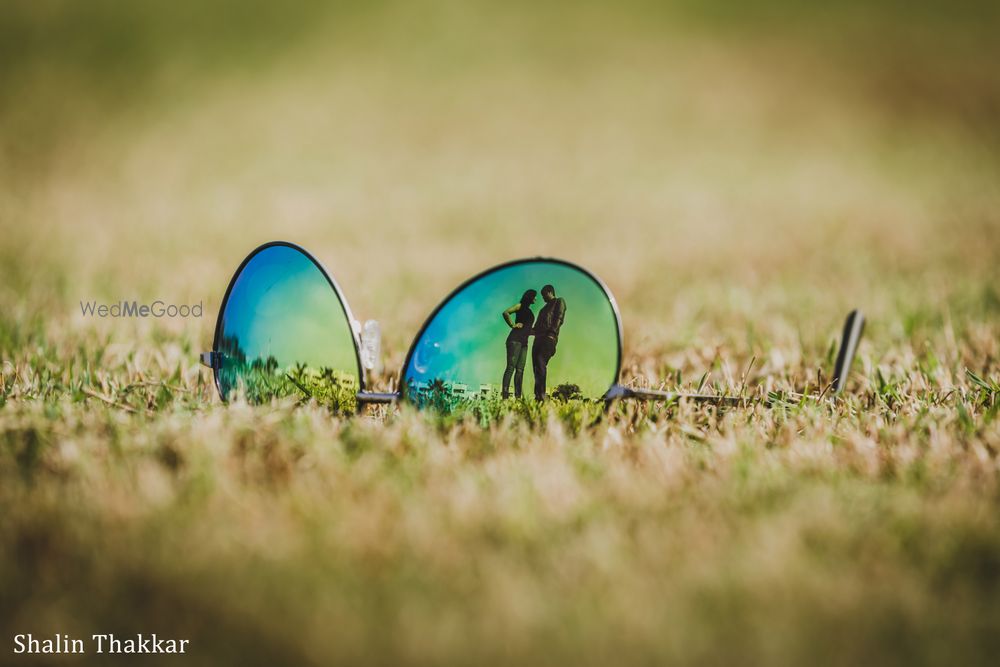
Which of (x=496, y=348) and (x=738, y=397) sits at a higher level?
(x=496, y=348)

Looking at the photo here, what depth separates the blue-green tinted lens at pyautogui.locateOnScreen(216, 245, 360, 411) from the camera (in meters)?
2.02

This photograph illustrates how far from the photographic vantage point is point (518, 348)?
1.98m

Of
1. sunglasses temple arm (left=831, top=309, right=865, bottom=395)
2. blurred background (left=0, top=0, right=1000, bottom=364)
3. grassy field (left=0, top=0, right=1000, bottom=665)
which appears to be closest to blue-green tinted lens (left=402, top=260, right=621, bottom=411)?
grassy field (left=0, top=0, right=1000, bottom=665)

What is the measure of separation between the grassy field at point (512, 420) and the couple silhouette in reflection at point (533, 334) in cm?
14

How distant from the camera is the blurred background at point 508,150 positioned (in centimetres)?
423

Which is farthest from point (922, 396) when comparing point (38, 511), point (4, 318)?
point (4, 318)

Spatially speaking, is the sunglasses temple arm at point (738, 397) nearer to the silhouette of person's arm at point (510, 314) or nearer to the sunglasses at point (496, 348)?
the sunglasses at point (496, 348)

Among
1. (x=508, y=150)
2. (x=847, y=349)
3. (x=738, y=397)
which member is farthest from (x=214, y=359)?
(x=508, y=150)

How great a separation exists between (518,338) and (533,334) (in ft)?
0.13

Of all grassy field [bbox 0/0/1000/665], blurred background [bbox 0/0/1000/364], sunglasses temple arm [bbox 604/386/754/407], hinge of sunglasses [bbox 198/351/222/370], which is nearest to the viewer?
grassy field [bbox 0/0/1000/665]

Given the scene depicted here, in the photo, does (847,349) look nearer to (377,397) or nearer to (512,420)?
(512,420)

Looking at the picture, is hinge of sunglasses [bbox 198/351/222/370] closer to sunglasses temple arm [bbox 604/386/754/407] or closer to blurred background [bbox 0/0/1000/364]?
blurred background [bbox 0/0/1000/364]

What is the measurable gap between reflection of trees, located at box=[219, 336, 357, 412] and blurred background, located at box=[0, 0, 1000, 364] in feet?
2.68

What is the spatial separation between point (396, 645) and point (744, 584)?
544mm
